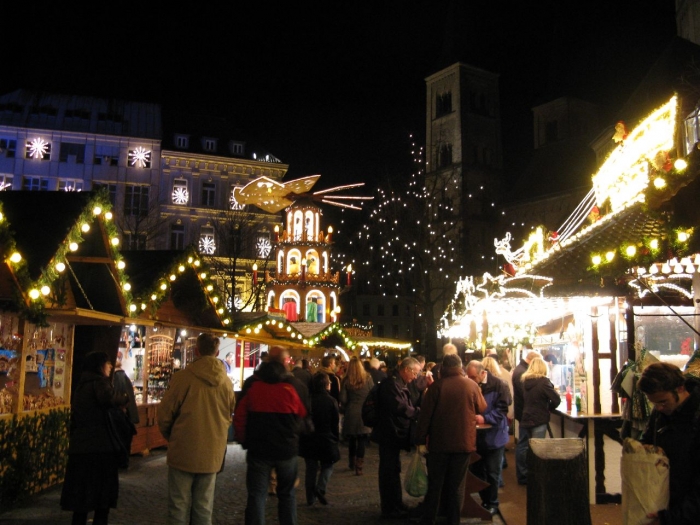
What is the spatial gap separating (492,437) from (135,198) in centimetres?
4277

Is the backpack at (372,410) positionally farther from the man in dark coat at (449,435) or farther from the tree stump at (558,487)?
the tree stump at (558,487)

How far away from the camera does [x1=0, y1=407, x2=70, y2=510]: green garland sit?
8766mm

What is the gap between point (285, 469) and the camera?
6609mm

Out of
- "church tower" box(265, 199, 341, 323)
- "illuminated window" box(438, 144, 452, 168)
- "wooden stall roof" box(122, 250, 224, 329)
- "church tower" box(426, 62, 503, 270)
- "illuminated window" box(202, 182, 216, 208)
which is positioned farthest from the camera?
"illuminated window" box(438, 144, 452, 168)

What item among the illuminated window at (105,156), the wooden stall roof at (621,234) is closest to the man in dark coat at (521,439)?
the wooden stall roof at (621,234)

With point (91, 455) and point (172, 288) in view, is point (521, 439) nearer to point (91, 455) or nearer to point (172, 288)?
point (91, 455)

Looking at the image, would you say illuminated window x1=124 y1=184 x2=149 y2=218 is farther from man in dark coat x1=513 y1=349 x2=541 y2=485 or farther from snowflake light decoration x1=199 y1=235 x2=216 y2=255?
man in dark coat x1=513 y1=349 x2=541 y2=485

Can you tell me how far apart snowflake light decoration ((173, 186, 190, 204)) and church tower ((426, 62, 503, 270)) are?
84.3 feet

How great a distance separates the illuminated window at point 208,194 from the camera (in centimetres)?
5059

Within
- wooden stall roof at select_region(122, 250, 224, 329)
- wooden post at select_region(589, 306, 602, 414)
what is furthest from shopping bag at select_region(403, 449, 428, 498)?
wooden stall roof at select_region(122, 250, 224, 329)

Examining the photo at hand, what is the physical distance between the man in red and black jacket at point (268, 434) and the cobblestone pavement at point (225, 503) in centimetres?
181

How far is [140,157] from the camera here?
161 ft

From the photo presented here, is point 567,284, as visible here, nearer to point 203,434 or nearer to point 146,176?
point 203,434

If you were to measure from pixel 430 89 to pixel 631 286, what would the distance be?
68.3 m
